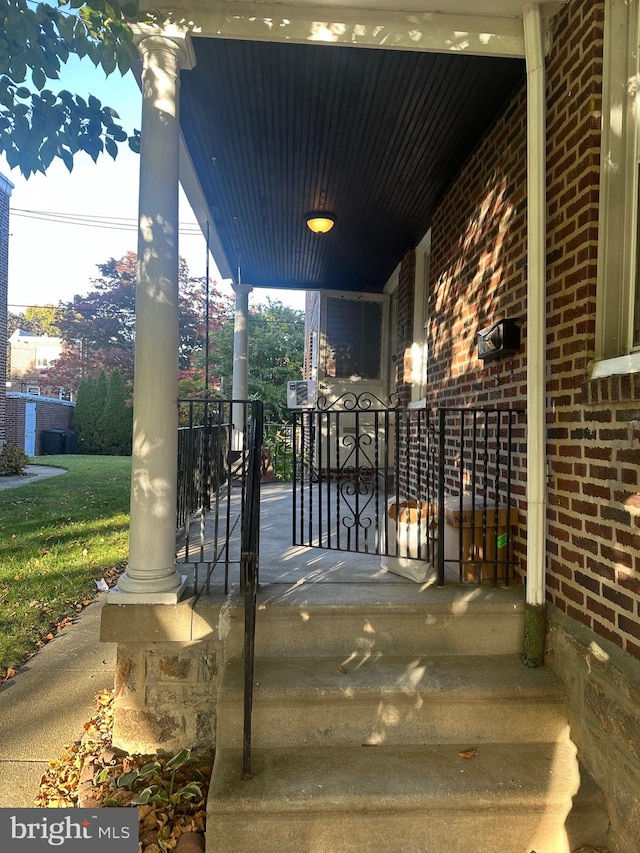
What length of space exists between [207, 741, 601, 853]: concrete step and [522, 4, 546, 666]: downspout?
0.63 meters

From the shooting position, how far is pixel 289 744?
195cm

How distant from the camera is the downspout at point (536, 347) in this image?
7.33ft

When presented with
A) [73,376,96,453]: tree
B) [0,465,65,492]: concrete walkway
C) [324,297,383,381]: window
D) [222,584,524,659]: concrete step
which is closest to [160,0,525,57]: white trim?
[222,584,524,659]: concrete step

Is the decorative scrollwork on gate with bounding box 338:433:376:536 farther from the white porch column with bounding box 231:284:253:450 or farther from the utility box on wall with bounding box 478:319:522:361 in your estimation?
the white porch column with bounding box 231:284:253:450

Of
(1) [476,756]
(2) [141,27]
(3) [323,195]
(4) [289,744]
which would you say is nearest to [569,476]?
(1) [476,756]

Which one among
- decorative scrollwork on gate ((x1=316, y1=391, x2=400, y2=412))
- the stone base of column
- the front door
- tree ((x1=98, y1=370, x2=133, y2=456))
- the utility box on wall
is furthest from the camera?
tree ((x1=98, y1=370, x2=133, y2=456))

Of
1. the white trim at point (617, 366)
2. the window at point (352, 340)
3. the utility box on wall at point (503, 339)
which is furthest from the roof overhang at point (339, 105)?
the window at point (352, 340)

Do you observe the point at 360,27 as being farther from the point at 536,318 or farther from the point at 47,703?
the point at 47,703

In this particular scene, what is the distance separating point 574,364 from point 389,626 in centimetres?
142

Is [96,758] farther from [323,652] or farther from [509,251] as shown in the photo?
[509,251]

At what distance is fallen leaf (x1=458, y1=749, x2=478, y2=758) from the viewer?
73.9 inches

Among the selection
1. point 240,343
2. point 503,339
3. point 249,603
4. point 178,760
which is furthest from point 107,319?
point 249,603

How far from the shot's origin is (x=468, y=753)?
1.89 meters

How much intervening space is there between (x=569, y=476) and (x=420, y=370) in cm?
332
